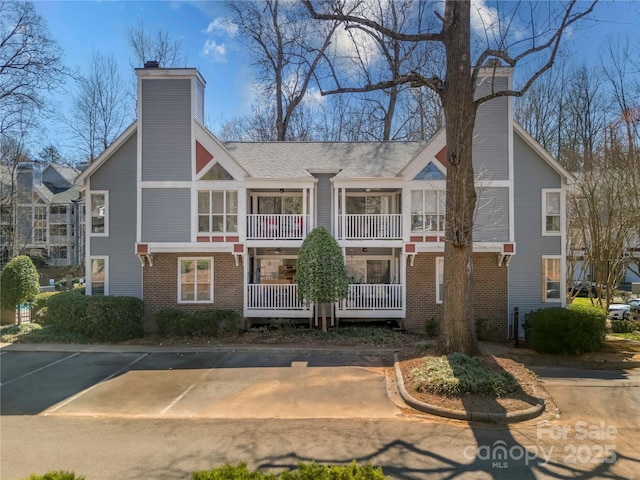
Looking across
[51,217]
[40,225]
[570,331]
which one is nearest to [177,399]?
[570,331]

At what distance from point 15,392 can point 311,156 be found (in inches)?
514

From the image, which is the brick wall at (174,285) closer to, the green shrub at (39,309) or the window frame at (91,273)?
the window frame at (91,273)

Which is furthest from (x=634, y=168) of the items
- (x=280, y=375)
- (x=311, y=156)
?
(x=280, y=375)

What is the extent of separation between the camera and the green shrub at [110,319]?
44.3ft

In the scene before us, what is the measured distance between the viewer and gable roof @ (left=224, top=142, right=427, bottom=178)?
15.8 meters

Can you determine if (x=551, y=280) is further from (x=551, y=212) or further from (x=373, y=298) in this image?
(x=373, y=298)

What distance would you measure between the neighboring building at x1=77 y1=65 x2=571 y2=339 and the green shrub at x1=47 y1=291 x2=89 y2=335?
1628 millimetres

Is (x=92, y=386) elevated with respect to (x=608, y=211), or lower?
lower

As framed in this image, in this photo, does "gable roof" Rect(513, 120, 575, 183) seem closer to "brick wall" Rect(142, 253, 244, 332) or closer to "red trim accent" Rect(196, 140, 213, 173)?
"red trim accent" Rect(196, 140, 213, 173)

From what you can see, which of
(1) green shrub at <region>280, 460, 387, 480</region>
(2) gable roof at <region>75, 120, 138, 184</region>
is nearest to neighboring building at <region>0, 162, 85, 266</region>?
(2) gable roof at <region>75, 120, 138, 184</region>

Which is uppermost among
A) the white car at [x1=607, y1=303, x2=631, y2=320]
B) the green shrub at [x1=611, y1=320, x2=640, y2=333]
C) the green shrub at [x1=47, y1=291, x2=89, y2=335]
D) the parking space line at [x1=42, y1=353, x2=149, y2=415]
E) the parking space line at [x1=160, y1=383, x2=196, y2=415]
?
the green shrub at [x1=47, y1=291, x2=89, y2=335]

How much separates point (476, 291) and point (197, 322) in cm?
1058

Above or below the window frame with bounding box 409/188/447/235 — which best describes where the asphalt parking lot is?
below

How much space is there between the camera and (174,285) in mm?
15430
